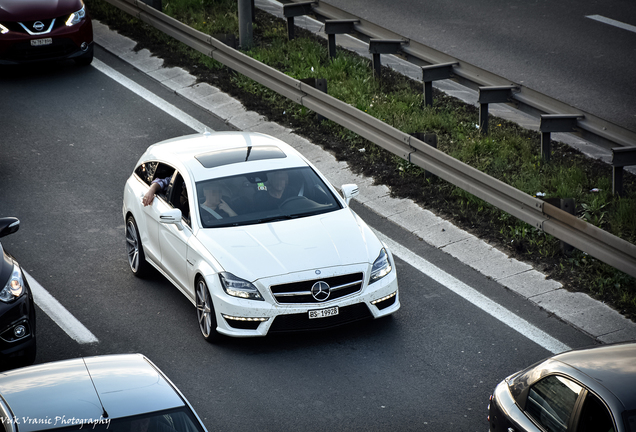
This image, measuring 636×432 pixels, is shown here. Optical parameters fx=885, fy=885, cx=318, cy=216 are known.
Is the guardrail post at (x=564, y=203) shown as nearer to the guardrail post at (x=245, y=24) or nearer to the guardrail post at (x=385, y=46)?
the guardrail post at (x=385, y=46)

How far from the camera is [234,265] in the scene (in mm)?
8031

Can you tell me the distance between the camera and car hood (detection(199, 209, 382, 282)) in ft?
26.2

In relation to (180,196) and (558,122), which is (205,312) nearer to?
(180,196)

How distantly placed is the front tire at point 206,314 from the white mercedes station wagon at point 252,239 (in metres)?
0.02

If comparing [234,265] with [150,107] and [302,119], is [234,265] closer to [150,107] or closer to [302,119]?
[302,119]

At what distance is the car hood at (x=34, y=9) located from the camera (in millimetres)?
15062

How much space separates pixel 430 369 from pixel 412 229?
3063 millimetres

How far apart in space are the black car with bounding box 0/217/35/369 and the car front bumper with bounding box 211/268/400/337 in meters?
1.62

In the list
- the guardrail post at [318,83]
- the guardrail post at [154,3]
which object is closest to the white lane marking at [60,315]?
the guardrail post at [318,83]

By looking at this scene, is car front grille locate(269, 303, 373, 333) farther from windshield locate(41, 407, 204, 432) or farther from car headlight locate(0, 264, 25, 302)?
windshield locate(41, 407, 204, 432)

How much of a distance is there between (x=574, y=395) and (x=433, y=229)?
543cm

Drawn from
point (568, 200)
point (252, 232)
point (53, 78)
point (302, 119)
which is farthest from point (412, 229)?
point (53, 78)

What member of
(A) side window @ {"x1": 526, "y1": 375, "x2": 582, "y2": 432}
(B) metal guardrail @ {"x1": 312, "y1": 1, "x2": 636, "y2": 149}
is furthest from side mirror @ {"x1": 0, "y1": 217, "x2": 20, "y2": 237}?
(B) metal guardrail @ {"x1": 312, "y1": 1, "x2": 636, "y2": 149}

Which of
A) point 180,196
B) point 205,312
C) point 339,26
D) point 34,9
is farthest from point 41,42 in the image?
point 205,312
